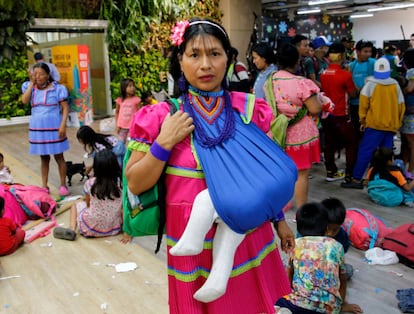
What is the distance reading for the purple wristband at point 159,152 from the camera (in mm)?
1251

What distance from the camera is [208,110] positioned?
4.50ft

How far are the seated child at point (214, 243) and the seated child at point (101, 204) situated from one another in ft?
8.05

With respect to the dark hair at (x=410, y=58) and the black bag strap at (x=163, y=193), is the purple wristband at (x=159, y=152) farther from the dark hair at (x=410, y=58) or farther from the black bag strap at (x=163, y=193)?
the dark hair at (x=410, y=58)

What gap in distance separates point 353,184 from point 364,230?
1.56 m

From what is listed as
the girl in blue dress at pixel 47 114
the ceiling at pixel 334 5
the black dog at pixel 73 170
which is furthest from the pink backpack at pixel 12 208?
the ceiling at pixel 334 5

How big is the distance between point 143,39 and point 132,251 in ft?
26.6

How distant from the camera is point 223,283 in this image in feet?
4.20

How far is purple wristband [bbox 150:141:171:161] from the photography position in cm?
125

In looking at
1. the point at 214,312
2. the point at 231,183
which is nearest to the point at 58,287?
the point at 214,312

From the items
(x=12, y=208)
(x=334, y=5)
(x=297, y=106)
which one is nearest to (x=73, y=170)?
(x=12, y=208)

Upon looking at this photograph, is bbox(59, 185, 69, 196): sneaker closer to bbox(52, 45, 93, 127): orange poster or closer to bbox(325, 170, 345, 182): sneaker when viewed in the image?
bbox(325, 170, 345, 182): sneaker

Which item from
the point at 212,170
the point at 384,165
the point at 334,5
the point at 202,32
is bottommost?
the point at 384,165

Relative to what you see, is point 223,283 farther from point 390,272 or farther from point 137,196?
point 390,272

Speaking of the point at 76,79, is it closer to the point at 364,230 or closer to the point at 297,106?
the point at 297,106
